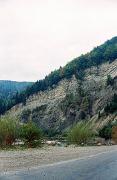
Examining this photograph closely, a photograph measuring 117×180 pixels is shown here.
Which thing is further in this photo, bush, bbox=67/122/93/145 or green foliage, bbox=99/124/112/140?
green foliage, bbox=99/124/112/140

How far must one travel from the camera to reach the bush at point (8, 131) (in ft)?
311

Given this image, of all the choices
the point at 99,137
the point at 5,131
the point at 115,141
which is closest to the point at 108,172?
the point at 5,131

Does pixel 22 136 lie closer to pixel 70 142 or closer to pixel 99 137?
pixel 70 142

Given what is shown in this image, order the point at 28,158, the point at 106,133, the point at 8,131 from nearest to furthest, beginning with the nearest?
the point at 28,158 < the point at 8,131 < the point at 106,133

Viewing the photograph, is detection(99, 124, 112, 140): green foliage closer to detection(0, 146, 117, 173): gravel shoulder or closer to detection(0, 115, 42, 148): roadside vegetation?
detection(0, 115, 42, 148): roadside vegetation

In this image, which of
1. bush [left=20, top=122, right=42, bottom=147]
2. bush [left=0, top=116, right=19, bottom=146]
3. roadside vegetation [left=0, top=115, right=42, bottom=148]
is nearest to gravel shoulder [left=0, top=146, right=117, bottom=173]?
bush [left=0, top=116, right=19, bottom=146]

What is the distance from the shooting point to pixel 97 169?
4872 centimetres

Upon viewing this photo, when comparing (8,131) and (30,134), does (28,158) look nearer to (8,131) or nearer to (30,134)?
(8,131)

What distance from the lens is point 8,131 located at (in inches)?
3757

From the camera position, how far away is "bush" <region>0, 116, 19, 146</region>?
311 feet

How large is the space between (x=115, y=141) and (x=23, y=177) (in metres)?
116

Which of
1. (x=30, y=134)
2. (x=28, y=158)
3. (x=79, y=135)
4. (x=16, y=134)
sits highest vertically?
(x=16, y=134)

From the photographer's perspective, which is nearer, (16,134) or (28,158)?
(28,158)

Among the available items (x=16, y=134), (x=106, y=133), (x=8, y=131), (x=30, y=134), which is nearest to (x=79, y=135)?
(x=30, y=134)
